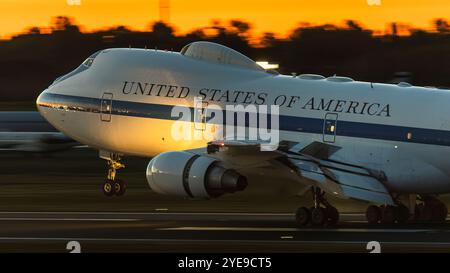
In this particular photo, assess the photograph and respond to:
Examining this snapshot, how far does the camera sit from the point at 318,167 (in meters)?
32.2

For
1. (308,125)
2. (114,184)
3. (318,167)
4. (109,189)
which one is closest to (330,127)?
(308,125)

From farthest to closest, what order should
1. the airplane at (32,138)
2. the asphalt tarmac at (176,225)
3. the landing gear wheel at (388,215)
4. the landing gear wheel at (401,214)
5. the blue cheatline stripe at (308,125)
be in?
the airplane at (32,138) < the landing gear wheel at (401,214) < the landing gear wheel at (388,215) < the blue cheatline stripe at (308,125) < the asphalt tarmac at (176,225)

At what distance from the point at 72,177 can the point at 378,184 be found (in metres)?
22.7

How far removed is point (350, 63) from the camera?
9331 centimetres

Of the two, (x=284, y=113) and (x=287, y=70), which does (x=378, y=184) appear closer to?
(x=284, y=113)

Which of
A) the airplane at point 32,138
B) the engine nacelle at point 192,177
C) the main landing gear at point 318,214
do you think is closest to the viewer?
the engine nacelle at point 192,177

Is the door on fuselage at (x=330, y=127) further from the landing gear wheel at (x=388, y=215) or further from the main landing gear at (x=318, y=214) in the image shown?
the landing gear wheel at (x=388, y=215)

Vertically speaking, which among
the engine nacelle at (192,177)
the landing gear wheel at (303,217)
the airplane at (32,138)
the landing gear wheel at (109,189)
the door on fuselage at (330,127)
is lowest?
the airplane at (32,138)

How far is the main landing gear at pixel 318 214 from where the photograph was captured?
32000mm

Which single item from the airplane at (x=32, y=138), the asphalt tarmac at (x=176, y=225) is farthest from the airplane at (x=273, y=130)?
the airplane at (x=32, y=138)

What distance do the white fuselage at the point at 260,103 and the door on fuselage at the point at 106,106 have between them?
0.09 feet

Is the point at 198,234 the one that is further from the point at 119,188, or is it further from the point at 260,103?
the point at 119,188

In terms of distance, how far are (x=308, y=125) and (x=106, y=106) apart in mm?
6386

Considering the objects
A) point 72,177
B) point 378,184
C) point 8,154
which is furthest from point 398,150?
point 8,154
